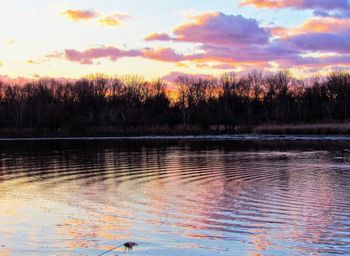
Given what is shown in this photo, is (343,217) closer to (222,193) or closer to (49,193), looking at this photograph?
(222,193)

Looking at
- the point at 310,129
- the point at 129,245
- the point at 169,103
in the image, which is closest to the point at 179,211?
the point at 129,245

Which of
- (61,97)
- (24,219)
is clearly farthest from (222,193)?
(61,97)

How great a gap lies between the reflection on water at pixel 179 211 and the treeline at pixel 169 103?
59.9 meters

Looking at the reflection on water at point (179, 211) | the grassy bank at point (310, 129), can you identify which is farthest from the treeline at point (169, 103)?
the reflection on water at point (179, 211)

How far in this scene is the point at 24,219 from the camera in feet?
39.2

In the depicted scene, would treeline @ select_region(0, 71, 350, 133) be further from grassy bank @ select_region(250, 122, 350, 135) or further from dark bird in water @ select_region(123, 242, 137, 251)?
dark bird in water @ select_region(123, 242, 137, 251)

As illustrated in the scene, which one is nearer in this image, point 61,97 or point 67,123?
point 67,123

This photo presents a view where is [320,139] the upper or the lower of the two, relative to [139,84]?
lower

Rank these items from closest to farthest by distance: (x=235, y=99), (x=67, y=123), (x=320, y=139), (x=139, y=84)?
(x=320, y=139), (x=67, y=123), (x=235, y=99), (x=139, y=84)

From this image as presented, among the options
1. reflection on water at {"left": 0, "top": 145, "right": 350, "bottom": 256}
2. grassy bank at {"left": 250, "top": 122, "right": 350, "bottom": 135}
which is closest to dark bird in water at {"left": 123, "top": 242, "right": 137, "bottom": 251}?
reflection on water at {"left": 0, "top": 145, "right": 350, "bottom": 256}

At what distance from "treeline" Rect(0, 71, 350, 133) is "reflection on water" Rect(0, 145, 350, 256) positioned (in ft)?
196

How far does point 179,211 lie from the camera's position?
12.9 m

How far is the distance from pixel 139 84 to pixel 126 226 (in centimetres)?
11097

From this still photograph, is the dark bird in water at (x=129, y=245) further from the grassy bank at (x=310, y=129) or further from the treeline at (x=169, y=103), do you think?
the treeline at (x=169, y=103)
